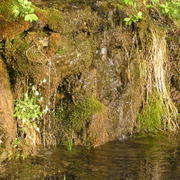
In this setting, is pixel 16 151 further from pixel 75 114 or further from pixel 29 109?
pixel 75 114

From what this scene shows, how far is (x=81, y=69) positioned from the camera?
6848 mm

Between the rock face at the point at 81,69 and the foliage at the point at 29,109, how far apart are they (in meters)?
0.11

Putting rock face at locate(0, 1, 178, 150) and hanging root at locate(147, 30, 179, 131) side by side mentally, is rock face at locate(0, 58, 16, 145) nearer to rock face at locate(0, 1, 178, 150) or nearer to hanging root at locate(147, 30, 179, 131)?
rock face at locate(0, 1, 178, 150)

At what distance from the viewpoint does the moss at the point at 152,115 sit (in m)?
7.95

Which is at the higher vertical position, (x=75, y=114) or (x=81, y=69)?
(x=81, y=69)

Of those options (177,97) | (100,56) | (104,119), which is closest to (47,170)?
(104,119)

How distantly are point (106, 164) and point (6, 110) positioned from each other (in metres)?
1.56

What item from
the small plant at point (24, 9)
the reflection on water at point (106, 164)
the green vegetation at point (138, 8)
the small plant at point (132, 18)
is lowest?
the reflection on water at point (106, 164)

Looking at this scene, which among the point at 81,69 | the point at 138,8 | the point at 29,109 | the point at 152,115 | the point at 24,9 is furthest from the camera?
the point at 152,115

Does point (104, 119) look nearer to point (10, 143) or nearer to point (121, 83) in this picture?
point (121, 83)

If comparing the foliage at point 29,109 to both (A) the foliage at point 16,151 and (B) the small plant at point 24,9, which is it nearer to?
(A) the foliage at point 16,151

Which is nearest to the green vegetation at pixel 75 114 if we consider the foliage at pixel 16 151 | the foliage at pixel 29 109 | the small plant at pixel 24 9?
the foliage at pixel 29 109

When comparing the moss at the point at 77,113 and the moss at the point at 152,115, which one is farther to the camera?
the moss at the point at 152,115

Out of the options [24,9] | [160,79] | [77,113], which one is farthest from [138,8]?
[24,9]
